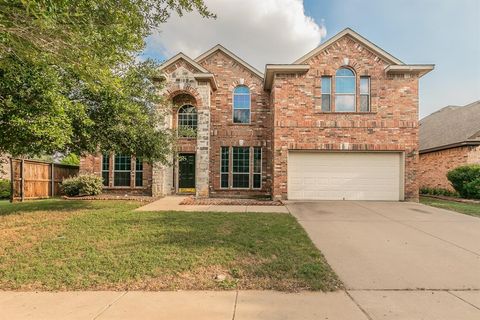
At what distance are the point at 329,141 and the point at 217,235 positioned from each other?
27.2ft

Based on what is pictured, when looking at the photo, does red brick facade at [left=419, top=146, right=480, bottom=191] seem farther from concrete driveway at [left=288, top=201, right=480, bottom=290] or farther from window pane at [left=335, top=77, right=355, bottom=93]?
window pane at [left=335, top=77, right=355, bottom=93]

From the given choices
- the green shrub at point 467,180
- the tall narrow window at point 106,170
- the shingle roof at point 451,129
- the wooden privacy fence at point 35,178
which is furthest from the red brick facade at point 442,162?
the wooden privacy fence at point 35,178

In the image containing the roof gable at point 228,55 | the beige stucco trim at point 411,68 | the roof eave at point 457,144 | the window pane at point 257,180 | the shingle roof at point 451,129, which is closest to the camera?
the beige stucco trim at point 411,68

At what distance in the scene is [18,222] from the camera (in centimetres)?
770

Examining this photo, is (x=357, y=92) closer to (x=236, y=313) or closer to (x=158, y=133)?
(x=158, y=133)

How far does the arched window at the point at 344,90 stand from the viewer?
42.3 ft

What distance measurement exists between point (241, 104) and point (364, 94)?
253 inches

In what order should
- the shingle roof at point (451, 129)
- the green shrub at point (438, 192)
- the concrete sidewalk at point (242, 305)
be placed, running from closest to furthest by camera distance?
the concrete sidewalk at point (242, 305) < the green shrub at point (438, 192) < the shingle roof at point (451, 129)

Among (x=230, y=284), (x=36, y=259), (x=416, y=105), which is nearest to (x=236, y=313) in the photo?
(x=230, y=284)

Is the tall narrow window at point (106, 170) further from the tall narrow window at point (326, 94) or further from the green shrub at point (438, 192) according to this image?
the green shrub at point (438, 192)

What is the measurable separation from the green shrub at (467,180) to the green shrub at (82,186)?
58.3ft

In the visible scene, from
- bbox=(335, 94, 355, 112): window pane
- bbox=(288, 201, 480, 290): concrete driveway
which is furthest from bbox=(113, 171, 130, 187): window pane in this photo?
bbox=(335, 94, 355, 112): window pane

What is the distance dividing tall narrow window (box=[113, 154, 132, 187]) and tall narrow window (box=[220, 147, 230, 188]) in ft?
16.5

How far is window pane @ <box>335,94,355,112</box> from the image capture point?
12906mm
